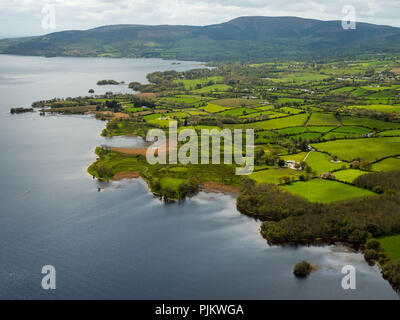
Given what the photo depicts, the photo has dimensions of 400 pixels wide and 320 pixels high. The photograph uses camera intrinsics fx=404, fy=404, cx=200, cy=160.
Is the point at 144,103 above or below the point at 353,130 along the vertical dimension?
above

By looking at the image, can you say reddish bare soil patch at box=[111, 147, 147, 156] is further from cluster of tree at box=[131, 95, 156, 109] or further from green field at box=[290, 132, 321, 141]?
cluster of tree at box=[131, 95, 156, 109]

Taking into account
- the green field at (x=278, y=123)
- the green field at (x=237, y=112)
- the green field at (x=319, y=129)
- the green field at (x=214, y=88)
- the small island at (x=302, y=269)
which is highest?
the green field at (x=214, y=88)

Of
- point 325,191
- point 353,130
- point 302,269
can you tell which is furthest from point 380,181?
point 353,130

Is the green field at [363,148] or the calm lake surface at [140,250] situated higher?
the green field at [363,148]

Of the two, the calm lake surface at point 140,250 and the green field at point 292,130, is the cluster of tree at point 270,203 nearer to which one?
the calm lake surface at point 140,250

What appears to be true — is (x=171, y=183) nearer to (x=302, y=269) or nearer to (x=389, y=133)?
(x=302, y=269)

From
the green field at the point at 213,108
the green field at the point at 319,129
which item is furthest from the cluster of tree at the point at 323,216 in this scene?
the green field at the point at 213,108

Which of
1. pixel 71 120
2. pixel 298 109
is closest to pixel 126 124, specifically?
pixel 71 120
